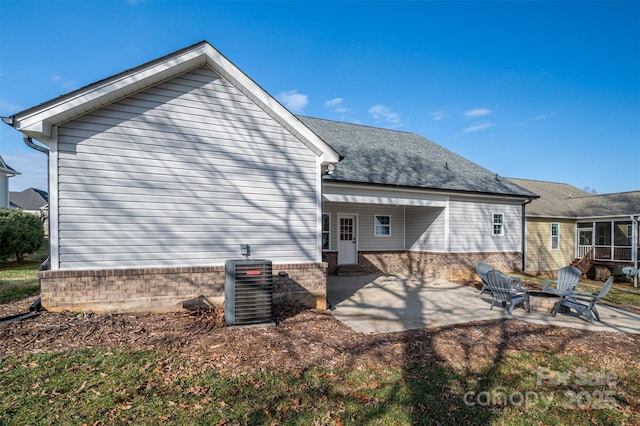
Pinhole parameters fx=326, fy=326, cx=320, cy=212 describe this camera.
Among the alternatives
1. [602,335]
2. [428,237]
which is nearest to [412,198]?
[428,237]

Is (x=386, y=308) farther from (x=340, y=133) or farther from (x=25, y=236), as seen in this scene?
(x=25, y=236)

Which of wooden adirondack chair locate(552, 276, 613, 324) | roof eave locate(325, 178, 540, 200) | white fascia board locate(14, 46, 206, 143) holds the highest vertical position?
white fascia board locate(14, 46, 206, 143)

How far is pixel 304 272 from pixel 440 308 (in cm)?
352

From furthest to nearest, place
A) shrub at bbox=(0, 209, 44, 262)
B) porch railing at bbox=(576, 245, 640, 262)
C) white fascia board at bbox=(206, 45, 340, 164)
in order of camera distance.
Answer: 1. porch railing at bbox=(576, 245, 640, 262)
2. shrub at bbox=(0, 209, 44, 262)
3. white fascia board at bbox=(206, 45, 340, 164)

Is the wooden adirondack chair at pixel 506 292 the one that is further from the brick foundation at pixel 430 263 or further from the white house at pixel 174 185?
the brick foundation at pixel 430 263

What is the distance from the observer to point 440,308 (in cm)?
795

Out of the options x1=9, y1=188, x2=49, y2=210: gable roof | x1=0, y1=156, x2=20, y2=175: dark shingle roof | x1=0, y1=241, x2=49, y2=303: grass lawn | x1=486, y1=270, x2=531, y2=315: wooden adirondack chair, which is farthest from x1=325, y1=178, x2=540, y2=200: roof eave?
x1=9, y1=188, x2=49, y2=210: gable roof

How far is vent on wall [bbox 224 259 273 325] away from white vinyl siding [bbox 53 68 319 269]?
43.0 inches

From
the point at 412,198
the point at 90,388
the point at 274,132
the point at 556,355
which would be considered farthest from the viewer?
the point at 412,198

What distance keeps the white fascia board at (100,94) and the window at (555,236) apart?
18777mm

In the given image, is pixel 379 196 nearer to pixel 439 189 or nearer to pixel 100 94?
pixel 439 189

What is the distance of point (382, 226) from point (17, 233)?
49.9ft

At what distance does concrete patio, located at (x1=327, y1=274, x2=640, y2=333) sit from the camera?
21.5 feet

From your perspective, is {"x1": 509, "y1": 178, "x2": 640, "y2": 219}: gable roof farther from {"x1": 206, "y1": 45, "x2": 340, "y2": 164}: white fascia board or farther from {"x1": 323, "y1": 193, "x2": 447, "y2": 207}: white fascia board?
{"x1": 206, "y1": 45, "x2": 340, "y2": 164}: white fascia board
